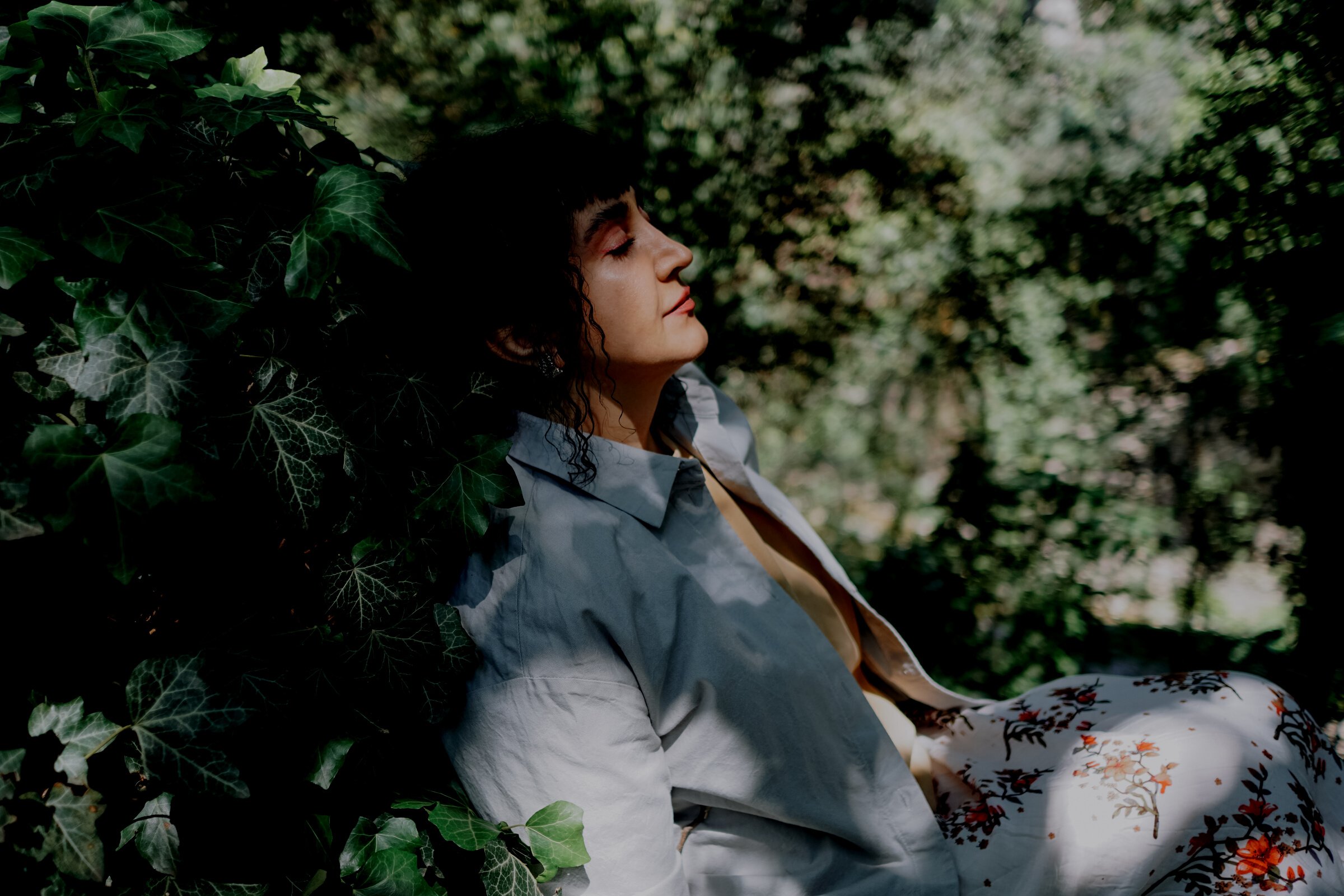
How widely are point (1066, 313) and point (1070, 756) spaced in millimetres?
2087

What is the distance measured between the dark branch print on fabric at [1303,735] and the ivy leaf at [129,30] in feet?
7.78

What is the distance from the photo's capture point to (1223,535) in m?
3.17

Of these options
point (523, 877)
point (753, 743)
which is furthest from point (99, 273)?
point (753, 743)

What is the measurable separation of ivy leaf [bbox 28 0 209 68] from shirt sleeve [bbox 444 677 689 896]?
1.16 m

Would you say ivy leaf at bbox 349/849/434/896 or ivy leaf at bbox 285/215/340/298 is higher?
ivy leaf at bbox 285/215/340/298

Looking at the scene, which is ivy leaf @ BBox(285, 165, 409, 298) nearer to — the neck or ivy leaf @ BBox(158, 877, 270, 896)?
the neck

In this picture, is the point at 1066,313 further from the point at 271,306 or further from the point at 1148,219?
the point at 271,306

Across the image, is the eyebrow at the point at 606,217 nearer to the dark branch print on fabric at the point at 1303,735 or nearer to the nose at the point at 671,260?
the nose at the point at 671,260

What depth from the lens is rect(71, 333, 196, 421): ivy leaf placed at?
1139 millimetres

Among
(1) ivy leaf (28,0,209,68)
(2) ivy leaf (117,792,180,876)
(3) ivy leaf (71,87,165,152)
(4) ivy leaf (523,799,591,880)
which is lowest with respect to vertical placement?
(4) ivy leaf (523,799,591,880)

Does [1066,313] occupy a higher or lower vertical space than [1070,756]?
higher

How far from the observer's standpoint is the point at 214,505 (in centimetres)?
123

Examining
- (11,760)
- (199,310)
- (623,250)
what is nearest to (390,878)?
(11,760)

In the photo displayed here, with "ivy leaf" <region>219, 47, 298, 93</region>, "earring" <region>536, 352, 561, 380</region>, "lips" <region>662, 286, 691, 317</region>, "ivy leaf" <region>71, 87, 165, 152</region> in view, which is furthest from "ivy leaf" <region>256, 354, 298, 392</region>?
"lips" <region>662, 286, 691, 317</region>
